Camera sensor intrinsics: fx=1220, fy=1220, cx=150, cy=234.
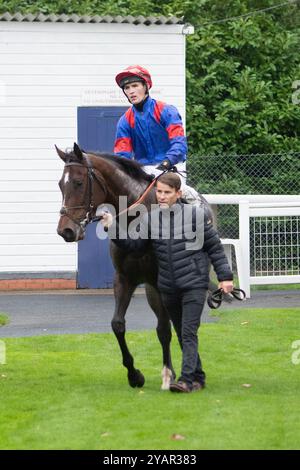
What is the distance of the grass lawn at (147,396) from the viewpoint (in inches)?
290

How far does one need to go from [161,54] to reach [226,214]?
95.7 inches

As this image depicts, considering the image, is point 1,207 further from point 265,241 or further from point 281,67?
point 281,67

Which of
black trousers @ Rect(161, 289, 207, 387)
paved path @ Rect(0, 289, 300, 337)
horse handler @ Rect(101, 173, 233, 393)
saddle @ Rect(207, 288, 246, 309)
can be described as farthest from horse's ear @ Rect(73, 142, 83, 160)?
paved path @ Rect(0, 289, 300, 337)

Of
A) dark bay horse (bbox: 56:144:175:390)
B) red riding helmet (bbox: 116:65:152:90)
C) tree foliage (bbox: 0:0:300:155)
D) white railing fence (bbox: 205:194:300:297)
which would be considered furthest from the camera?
tree foliage (bbox: 0:0:300:155)

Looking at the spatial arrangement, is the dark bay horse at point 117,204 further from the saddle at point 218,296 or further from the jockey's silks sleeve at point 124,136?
the jockey's silks sleeve at point 124,136

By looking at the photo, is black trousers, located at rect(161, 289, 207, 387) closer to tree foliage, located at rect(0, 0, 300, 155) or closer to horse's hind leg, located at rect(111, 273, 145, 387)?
horse's hind leg, located at rect(111, 273, 145, 387)

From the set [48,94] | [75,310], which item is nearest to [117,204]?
[75,310]

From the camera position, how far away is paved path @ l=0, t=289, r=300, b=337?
42.8ft

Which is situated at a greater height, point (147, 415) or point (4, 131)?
point (4, 131)

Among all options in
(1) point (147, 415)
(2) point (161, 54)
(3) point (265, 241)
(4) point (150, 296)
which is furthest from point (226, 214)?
(1) point (147, 415)

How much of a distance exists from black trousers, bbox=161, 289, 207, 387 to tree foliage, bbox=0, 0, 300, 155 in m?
9.53

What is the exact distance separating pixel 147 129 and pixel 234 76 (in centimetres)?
947

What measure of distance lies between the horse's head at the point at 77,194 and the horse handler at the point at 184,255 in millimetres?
179

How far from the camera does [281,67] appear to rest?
1961 centimetres
